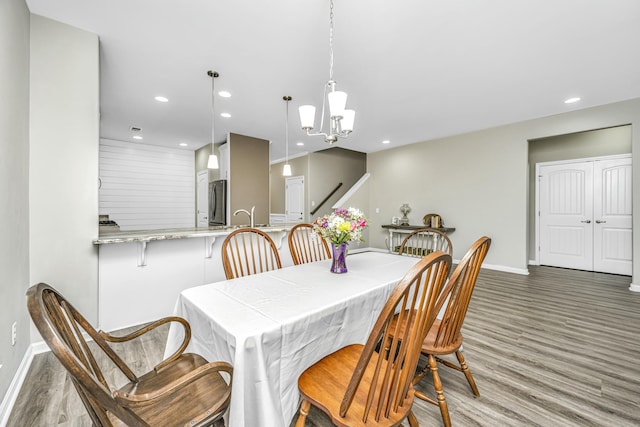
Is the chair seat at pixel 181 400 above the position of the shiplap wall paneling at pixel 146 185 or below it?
below

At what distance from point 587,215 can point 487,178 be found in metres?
1.80

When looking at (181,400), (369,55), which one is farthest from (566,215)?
(181,400)

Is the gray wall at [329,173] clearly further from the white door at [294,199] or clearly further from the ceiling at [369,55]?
the ceiling at [369,55]

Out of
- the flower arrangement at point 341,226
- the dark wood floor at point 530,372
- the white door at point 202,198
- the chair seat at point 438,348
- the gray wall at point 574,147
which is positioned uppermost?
the gray wall at point 574,147

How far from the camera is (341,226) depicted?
1.84 metres

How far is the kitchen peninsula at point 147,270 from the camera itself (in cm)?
255

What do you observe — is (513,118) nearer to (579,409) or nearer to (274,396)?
(579,409)

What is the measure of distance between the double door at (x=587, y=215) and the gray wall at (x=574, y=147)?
0.13 metres

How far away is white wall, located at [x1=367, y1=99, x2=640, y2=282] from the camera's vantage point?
4.09 metres

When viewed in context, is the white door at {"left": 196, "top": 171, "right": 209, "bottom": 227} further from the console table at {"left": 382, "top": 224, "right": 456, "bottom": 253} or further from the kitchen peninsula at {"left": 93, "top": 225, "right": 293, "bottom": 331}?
the console table at {"left": 382, "top": 224, "right": 456, "bottom": 253}

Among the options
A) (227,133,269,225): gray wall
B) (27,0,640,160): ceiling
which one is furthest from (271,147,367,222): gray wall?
(27,0,640,160): ceiling

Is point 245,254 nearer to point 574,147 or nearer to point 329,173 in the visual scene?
point 329,173

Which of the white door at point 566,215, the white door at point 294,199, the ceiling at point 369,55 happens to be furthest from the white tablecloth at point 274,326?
the white door at point 294,199

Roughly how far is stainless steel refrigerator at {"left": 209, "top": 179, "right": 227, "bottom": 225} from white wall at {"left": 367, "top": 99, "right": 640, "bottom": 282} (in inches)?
155
